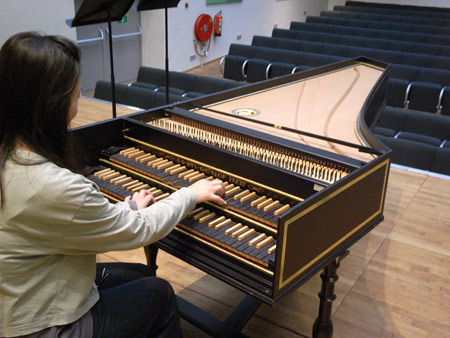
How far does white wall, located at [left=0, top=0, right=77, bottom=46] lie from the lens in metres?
4.89

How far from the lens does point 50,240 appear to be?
3.37 ft

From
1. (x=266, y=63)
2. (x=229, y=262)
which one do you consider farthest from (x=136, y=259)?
(x=266, y=63)

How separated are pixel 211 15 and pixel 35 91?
24.8 feet

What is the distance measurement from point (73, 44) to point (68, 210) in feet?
1.16

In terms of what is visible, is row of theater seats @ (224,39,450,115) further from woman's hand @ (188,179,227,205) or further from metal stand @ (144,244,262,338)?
woman's hand @ (188,179,227,205)

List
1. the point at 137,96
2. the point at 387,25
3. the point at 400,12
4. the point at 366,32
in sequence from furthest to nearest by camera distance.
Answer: the point at 400,12 < the point at 387,25 < the point at 366,32 < the point at 137,96

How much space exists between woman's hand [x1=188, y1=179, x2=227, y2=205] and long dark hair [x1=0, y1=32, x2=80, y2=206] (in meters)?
0.42

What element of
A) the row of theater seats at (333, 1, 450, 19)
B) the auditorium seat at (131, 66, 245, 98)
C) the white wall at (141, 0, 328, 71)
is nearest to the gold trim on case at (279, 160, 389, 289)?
the auditorium seat at (131, 66, 245, 98)

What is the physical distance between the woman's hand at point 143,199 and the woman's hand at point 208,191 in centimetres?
12

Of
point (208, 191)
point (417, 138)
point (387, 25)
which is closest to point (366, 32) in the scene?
point (387, 25)

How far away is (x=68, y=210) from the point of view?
996 mm

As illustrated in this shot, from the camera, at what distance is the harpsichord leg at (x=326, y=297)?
147cm

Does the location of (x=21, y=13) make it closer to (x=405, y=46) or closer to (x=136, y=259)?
(x=136, y=259)

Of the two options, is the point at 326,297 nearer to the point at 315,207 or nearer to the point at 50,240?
the point at 315,207
